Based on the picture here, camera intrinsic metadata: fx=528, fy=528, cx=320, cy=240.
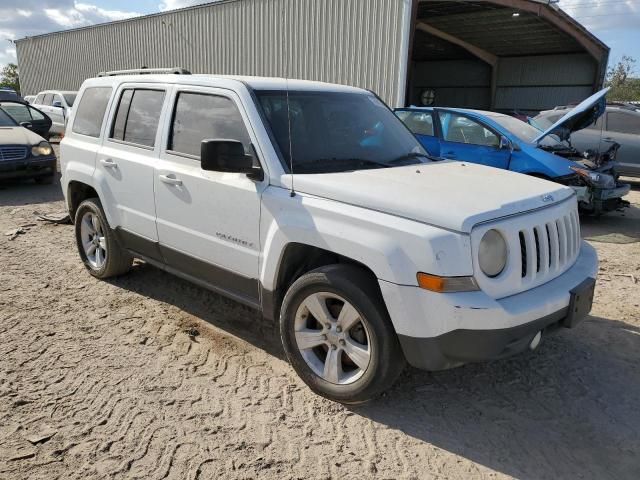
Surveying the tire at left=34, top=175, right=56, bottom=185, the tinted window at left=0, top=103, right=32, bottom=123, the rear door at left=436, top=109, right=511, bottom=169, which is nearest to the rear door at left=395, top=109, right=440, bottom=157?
the rear door at left=436, top=109, right=511, bottom=169

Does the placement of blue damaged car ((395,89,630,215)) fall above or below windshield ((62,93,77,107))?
below

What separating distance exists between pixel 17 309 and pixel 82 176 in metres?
1.29

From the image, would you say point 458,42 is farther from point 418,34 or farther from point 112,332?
point 112,332

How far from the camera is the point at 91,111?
4.93m

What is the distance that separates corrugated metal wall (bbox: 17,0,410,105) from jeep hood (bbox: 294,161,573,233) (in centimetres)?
1166

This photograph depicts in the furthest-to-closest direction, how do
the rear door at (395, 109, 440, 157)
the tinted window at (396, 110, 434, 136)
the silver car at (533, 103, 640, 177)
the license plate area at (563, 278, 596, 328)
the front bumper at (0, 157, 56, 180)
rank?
the silver car at (533, 103, 640, 177), the front bumper at (0, 157, 56, 180), the tinted window at (396, 110, 434, 136), the rear door at (395, 109, 440, 157), the license plate area at (563, 278, 596, 328)

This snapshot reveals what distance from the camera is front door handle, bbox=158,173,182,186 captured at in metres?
3.83

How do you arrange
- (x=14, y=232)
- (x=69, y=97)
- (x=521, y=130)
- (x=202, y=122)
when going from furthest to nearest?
1. (x=69, y=97)
2. (x=521, y=130)
3. (x=14, y=232)
4. (x=202, y=122)

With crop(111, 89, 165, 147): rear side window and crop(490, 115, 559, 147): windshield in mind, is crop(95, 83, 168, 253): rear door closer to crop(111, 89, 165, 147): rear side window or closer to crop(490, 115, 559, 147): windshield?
crop(111, 89, 165, 147): rear side window

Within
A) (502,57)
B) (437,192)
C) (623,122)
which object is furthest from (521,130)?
(502,57)

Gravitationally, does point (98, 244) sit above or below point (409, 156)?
below

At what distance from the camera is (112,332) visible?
4047mm

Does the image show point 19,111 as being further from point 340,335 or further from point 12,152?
point 340,335

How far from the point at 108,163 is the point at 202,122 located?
1201mm
